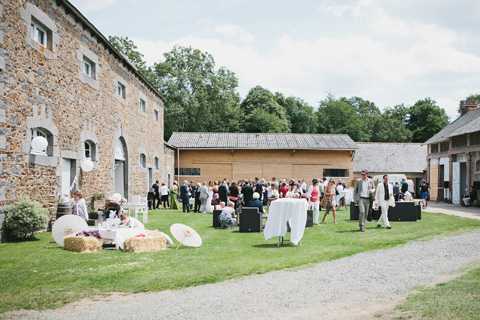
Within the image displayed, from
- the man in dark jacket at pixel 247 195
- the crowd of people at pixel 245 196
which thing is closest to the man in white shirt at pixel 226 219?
the crowd of people at pixel 245 196

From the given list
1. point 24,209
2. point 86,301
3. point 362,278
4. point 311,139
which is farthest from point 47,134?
point 311,139

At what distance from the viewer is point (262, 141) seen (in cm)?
3819

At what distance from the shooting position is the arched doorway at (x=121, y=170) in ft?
69.6

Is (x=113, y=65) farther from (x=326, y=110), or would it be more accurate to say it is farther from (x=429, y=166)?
(x=326, y=110)

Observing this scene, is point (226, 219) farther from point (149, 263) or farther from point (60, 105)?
point (149, 263)

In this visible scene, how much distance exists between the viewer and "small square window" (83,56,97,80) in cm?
1705

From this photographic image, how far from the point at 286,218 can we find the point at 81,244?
4.45m

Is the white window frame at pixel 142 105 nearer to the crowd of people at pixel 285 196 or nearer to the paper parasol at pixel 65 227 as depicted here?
the crowd of people at pixel 285 196

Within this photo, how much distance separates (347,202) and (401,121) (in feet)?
162

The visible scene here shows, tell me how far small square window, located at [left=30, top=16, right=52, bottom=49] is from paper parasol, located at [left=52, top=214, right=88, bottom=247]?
506 centimetres

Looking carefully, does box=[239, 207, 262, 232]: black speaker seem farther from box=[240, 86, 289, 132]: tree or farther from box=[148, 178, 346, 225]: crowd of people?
box=[240, 86, 289, 132]: tree

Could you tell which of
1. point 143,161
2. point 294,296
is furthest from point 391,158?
point 294,296

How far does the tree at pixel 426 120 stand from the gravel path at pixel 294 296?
6064 cm

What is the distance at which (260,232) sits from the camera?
13.8m
